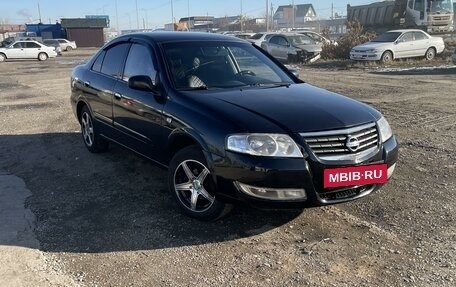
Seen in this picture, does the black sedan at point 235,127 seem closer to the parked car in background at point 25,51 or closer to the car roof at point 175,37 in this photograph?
the car roof at point 175,37

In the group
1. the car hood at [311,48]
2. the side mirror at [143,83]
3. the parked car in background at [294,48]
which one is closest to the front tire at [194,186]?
the side mirror at [143,83]

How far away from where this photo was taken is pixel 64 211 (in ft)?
14.6

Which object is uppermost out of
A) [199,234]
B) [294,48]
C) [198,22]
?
[198,22]

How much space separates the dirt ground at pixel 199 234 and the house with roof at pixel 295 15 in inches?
4089

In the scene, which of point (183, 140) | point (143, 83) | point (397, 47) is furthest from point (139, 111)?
point (397, 47)

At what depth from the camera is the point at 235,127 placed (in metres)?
3.62

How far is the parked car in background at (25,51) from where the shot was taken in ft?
112

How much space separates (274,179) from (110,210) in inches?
71.2

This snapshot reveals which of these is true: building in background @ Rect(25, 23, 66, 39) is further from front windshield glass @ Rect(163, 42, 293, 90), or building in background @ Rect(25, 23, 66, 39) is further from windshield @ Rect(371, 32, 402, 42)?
front windshield glass @ Rect(163, 42, 293, 90)

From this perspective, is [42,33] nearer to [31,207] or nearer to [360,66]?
[360,66]

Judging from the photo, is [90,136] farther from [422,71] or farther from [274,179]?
[422,71]

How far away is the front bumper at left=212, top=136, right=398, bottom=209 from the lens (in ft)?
11.4

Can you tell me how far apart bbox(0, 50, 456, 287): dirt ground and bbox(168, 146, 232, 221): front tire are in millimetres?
138

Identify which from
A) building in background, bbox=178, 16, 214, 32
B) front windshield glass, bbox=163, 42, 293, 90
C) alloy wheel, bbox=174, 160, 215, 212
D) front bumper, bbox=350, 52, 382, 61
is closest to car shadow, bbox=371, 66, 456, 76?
front bumper, bbox=350, 52, 382, 61
